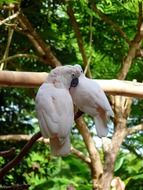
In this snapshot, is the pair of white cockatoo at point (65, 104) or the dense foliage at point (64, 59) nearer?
the pair of white cockatoo at point (65, 104)

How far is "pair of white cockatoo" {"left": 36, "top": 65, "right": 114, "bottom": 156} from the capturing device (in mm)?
474

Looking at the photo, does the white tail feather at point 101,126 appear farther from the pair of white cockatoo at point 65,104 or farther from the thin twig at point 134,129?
the thin twig at point 134,129

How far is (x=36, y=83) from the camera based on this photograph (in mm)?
573

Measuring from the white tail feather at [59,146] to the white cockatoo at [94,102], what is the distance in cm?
4

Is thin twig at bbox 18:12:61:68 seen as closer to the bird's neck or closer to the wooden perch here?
the wooden perch

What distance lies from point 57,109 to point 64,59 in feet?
9.50

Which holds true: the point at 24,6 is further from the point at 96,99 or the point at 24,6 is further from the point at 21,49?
the point at 96,99

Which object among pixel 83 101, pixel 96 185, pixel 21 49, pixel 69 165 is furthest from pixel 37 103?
pixel 69 165

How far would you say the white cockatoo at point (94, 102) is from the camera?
50 cm

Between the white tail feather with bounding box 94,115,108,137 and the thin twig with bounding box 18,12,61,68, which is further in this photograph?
the thin twig with bounding box 18,12,61,68

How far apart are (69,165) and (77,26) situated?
1280 millimetres

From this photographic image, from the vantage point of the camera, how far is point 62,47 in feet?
11.5

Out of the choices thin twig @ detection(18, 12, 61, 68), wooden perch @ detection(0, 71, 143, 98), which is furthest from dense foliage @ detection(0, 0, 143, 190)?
wooden perch @ detection(0, 71, 143, 98)

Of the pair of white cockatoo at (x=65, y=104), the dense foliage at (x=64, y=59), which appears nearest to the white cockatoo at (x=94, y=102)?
the pair of white cockatoo at (x=65, y=104)
